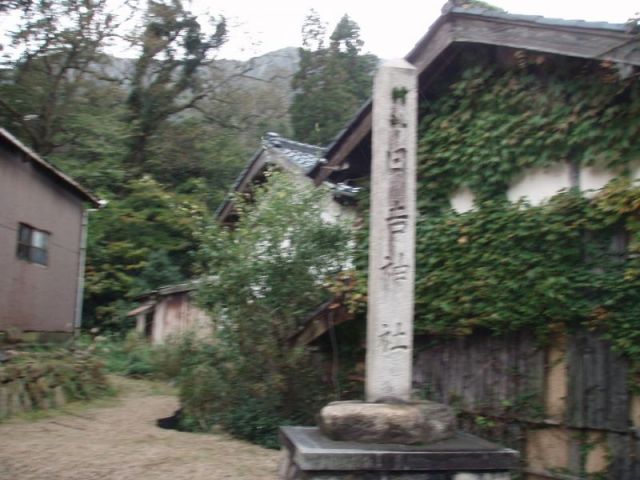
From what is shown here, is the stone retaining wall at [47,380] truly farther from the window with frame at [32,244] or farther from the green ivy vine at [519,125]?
the green ivy vine at [519,125]

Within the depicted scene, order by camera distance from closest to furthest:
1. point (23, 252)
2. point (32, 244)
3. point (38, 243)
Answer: point (23, 252) → point (32, 244) → point (38, 243)

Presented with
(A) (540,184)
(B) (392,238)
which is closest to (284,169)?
(A) (540,184)

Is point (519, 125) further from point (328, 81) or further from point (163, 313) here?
point (328, 81)

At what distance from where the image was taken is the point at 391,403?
5.41 meters

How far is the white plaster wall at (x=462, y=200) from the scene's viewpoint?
8686mm

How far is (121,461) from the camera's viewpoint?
25.7ft

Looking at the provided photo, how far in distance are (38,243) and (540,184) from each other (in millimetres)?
12450

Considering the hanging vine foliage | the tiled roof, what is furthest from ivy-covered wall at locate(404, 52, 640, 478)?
the tiled roof

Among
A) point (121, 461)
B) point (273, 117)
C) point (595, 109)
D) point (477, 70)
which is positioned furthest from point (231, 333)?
point (273, 117)

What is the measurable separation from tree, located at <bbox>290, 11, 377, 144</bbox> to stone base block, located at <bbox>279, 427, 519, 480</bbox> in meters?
25.7

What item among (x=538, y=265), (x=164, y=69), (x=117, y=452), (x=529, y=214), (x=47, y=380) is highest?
(x=164, y=69)

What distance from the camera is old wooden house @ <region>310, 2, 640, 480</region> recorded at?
6.78m

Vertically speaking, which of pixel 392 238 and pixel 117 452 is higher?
pixel 392 238

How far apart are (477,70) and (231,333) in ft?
16.2
